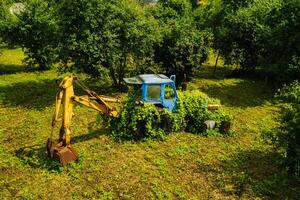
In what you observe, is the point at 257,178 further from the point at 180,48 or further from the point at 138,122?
the point at 180,48

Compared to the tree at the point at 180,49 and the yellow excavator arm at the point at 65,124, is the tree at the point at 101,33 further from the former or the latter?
the yellow excavator arm at the point at 65,124

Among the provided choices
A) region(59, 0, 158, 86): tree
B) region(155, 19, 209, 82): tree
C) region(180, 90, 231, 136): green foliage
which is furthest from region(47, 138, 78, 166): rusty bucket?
region(155, 19, 209, 82): tree

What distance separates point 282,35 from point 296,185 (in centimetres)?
1059

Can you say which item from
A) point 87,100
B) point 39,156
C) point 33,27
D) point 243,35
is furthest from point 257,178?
point 33,27

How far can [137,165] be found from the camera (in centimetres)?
1216

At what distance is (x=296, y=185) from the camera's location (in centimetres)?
1135

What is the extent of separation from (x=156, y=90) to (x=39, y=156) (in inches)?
194

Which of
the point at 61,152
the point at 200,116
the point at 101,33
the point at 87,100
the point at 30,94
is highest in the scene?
the point at 101,33

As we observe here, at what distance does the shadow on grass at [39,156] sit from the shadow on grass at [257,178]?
532 centimetres

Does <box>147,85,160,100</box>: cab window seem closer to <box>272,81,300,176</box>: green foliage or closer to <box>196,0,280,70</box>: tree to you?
<box>272,81,300,176</box>: green foliage

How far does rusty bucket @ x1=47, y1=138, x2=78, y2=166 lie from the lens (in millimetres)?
11625

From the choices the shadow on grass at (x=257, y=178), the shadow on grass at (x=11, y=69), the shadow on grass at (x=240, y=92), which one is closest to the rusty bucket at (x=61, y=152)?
the shadow on grass at (x=257, y=178)

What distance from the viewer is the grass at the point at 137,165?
10727 millimetres

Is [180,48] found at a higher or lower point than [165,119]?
higher
